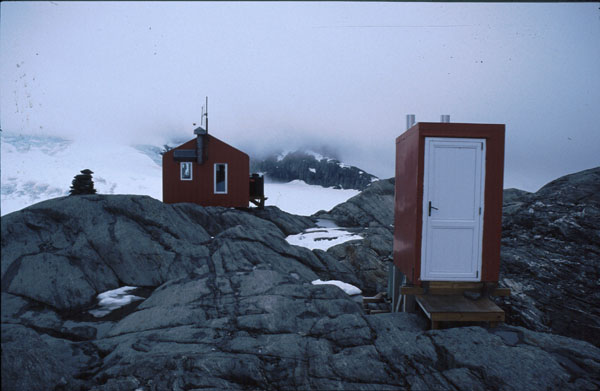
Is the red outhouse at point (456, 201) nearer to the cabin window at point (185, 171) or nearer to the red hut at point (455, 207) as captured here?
the red hut at point (455, 207)

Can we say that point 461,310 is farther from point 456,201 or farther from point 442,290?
point 456,201

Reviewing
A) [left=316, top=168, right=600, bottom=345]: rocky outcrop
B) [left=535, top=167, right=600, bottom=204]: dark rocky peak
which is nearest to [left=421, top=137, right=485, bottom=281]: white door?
[left=316, top=168, right=600, bottom=345]: rocky outcrop

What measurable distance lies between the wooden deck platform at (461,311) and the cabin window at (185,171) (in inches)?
633

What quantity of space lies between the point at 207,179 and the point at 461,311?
16146mm

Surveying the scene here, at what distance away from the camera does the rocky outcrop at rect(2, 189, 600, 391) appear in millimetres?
2260

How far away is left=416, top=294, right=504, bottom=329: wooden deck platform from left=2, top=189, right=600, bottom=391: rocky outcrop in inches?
10.5

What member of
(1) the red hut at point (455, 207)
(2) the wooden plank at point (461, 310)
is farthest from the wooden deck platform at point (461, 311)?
(1) the red hut at point (455, 207)

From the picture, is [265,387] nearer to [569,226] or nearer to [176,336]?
[176,336]

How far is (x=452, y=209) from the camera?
17.2 feet

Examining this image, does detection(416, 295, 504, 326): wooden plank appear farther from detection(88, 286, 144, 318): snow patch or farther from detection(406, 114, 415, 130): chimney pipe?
detection(88, 286, 144, 318): snow patch

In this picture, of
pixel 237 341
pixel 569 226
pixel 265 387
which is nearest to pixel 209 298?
pixel 237 341

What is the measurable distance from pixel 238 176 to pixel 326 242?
7860mm

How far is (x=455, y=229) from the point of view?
5.27 metres

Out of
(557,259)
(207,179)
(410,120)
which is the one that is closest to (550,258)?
(557,259)
